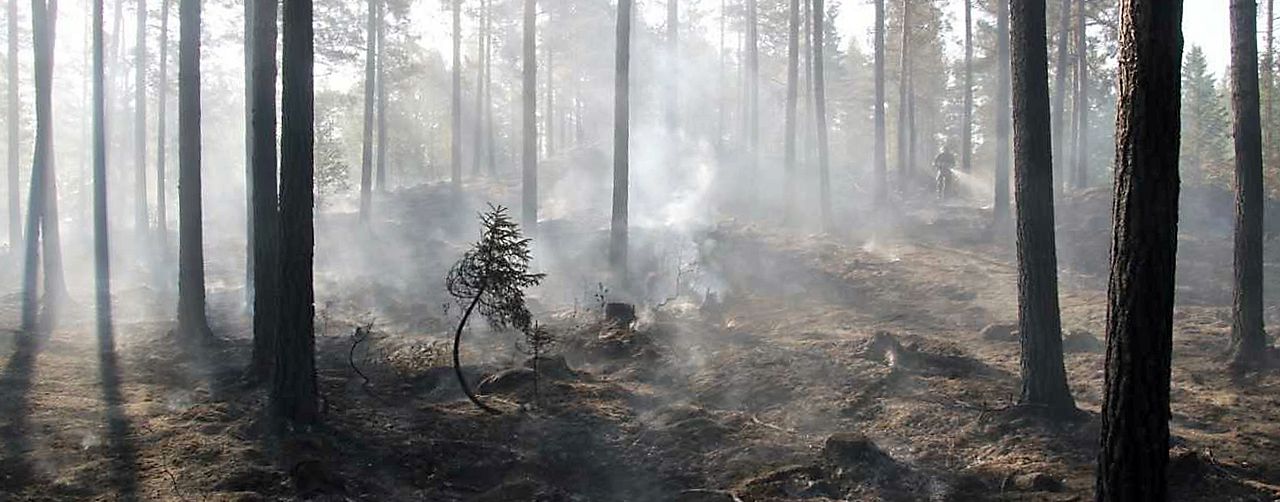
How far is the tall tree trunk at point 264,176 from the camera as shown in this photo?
479 inches

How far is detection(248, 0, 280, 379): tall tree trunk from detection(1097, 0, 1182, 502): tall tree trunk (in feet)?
33.5

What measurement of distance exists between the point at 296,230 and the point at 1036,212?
879 cm

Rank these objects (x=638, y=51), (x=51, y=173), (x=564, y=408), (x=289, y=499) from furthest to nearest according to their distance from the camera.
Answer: (x=638, y=51) → (x=51, y=173) → (x=564, y=408) → (x=289, y=499)

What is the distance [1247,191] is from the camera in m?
12.7

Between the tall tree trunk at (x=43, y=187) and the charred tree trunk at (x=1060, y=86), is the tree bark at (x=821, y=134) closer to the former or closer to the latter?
the charred tree trunk at (x=1060, y=86)

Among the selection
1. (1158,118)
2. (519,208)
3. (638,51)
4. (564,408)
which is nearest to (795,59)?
(519,208)

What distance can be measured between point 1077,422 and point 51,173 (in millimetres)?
24854

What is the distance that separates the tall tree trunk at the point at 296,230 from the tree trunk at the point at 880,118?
23492 millimetres

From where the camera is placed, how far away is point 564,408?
40.7ft

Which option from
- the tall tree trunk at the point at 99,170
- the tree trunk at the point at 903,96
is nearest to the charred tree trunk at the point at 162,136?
the tall tree trunk at the point at 99,170

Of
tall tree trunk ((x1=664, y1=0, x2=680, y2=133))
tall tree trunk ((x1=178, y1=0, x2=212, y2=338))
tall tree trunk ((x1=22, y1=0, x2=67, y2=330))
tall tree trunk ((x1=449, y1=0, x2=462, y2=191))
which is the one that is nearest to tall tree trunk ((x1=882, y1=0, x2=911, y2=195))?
tall tree trunk ((x1=664, y1=0, x2=680, y2=133))

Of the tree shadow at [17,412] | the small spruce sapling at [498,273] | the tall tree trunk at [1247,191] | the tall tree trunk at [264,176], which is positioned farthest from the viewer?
the tall tree trunk at [1247,191]

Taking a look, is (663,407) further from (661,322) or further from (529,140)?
(529,140)

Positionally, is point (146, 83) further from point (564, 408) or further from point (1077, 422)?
point (1077, 422)
